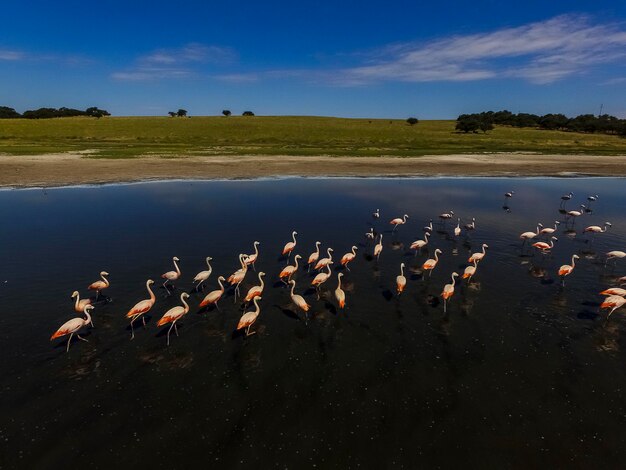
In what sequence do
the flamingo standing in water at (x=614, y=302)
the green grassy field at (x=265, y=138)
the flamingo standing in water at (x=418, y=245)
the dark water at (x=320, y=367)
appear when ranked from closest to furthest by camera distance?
the dark water at (x=320, y=367), the flamingo standing in water at (x=614, y=302), the flamingo standing in water at (x=418, y=245), the green grassy field at (x=265, y=138)

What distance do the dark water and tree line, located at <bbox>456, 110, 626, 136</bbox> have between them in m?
119

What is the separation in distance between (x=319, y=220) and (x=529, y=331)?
1574 cm

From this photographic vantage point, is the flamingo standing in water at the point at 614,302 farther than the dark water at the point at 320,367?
Yes

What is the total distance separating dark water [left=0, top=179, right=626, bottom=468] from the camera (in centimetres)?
813

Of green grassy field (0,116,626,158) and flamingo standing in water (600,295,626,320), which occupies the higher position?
green grassy field (0,116,626,158)

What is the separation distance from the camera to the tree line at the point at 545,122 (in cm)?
12731

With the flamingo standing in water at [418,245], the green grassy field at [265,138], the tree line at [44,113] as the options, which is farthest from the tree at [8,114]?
the flamingo standing in water at [418,245]

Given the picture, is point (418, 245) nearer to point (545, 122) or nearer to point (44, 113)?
point (545, 122)

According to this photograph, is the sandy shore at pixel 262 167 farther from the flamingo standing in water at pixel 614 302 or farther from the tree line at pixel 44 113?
the tree line at pixel 44 113

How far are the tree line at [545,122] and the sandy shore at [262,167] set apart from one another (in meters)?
68.5

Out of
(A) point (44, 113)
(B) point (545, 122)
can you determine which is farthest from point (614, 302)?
(A) point (44, 113)

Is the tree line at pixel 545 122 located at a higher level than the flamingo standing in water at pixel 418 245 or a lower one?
higher

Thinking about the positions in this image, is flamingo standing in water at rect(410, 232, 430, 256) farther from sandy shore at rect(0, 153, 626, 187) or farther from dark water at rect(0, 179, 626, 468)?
sandy shore at rect(0, 153, 626, 187)

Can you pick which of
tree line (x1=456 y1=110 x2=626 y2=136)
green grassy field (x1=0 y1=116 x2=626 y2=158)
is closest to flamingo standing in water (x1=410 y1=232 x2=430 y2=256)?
green grassy field (x1=0 y1=116 x2=626 y2=158)
